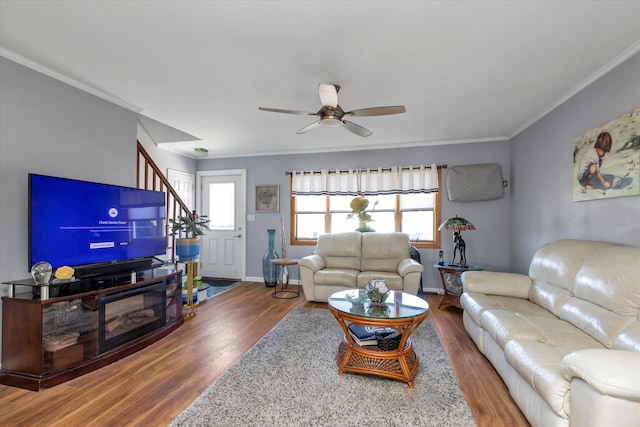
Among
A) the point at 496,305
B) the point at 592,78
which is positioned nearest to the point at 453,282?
the point at 496,305

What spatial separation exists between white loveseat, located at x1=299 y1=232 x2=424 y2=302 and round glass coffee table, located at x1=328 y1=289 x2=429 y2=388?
1499 millimetres

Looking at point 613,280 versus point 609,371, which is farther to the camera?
point 613,280

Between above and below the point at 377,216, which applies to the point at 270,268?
below

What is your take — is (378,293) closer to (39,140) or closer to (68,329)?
(68,329)

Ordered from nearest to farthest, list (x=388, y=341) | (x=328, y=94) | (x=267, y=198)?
(x=388, y=341), (x=328, y=94), (x=267, y=198)

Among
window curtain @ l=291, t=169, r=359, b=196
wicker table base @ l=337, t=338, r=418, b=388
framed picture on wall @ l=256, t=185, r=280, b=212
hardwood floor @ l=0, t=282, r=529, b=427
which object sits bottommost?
hardwood floor @ l=0, t=282, r=529, b=427

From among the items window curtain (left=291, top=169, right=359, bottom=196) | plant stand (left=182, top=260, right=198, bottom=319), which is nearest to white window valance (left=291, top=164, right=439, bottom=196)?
window curtain (left=291, top=169, right=359, bottom=196)

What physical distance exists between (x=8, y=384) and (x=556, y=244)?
4.58m

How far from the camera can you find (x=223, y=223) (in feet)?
18.6

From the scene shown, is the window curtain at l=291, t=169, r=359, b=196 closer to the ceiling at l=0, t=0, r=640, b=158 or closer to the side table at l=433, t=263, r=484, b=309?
the ceiling at l=0, t=0, r=640, b=158

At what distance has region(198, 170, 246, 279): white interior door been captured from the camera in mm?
5531

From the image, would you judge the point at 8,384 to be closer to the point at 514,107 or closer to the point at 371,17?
the point at 371,17

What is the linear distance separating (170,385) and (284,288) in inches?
116

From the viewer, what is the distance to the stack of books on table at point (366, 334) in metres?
2.25
